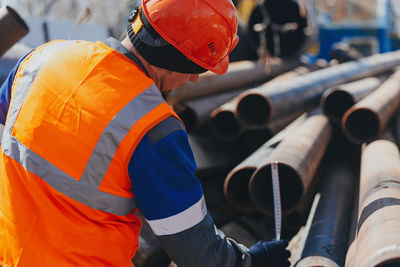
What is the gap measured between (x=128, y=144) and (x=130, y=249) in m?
0.52

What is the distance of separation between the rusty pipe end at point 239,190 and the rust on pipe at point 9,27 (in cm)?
183

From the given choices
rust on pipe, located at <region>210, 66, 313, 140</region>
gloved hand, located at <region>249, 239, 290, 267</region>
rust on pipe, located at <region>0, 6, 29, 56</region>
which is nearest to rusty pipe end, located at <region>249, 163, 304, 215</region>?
gloved hand, located at <region>249, 239, 290, 267</region>

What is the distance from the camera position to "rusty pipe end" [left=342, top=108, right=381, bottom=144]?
3.14m

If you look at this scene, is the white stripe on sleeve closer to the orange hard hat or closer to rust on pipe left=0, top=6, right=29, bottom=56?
the orange hard hat

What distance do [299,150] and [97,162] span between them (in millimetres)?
1561

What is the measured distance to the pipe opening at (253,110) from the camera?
3307 millimetres

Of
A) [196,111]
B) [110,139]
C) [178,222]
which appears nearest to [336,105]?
[196,111]

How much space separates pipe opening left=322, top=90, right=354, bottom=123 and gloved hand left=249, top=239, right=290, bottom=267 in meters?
1.86

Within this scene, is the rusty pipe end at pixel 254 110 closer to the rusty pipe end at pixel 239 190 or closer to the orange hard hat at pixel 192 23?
the rusty pipe end at pixel 239 190

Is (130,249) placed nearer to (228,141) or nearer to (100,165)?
(100,165)

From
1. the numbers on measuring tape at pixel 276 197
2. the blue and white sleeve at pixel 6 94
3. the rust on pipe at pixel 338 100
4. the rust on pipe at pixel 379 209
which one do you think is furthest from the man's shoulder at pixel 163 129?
the rust on pipe at pixel 338 100

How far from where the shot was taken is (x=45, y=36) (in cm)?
517

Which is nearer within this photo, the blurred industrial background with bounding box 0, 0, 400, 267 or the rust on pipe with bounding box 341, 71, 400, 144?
the blurred industrial background with bounding box 0, 0, 400, 267

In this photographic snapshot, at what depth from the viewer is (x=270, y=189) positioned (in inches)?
107
